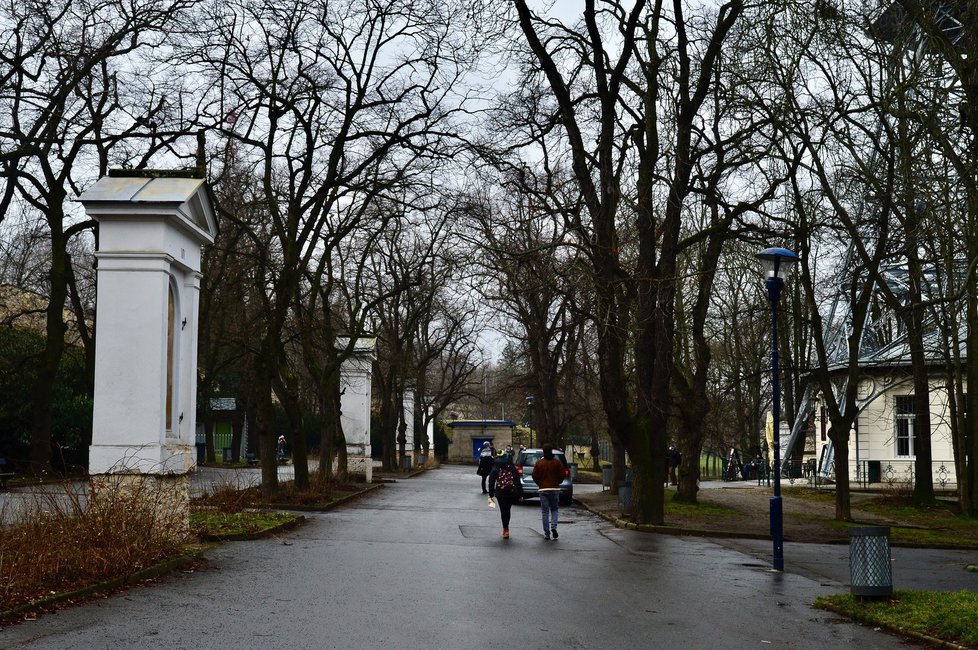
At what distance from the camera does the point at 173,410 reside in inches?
617

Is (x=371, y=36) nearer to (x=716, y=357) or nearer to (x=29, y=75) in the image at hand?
(x=29, y=75)

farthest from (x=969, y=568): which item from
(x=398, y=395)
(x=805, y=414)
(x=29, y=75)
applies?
(x=398, y=395)

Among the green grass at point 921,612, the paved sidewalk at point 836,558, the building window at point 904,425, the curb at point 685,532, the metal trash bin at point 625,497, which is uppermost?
the building window at point 904,425

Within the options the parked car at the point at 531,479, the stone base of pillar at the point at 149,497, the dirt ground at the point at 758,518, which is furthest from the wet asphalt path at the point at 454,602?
the parked car at the point at 531,479

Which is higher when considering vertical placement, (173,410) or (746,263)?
(746,263)

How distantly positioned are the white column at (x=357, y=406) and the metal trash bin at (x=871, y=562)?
3237cm

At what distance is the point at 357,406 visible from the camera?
45.3 meters

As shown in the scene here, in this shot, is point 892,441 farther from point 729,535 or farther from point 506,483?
point 506,483

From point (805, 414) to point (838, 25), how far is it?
38343mm

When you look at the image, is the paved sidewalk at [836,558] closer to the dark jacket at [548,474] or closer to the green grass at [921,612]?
the green grass at [921,612]

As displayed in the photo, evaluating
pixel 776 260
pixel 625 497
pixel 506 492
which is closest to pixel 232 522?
pixel 506 492

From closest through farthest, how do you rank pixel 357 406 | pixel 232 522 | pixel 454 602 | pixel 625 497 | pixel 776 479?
1. pixel 454 602
2. pixel 776 479
3. pixel 232 522
4. pixel 625 497
5. pixel 357 406

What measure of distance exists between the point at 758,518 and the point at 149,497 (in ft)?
62.2

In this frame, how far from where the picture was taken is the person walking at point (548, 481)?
20.8 metres
